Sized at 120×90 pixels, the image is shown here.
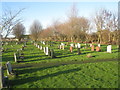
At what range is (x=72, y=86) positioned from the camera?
16.9 feet

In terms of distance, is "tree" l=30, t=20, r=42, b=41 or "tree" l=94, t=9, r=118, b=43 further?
"tree" l=30, t=20, r=42, b=41

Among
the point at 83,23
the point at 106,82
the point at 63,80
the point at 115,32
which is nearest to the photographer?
the point at 106,82

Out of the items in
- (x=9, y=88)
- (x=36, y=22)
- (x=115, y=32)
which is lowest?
(x=9, y=88)

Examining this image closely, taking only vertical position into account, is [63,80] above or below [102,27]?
below

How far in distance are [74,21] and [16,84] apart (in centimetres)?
3765

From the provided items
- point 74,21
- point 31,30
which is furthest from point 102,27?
point 31,30

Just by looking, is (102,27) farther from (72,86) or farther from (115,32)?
(72,86)

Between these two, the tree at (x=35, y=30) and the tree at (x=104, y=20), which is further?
the tree at (x=35, y=30)

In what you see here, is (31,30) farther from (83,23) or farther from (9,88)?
(9,88)

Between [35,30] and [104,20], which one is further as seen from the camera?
[35,30]

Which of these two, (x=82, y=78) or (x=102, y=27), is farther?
(x=102, y=27)

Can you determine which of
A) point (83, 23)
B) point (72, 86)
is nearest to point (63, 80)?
point (72, 86)

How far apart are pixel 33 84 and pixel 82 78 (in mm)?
2654

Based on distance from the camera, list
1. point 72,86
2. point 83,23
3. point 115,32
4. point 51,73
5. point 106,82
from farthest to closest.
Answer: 1. point 83,23
2. point 115,32
3. point 51,73
4. point 106,82
5. point 72,86
